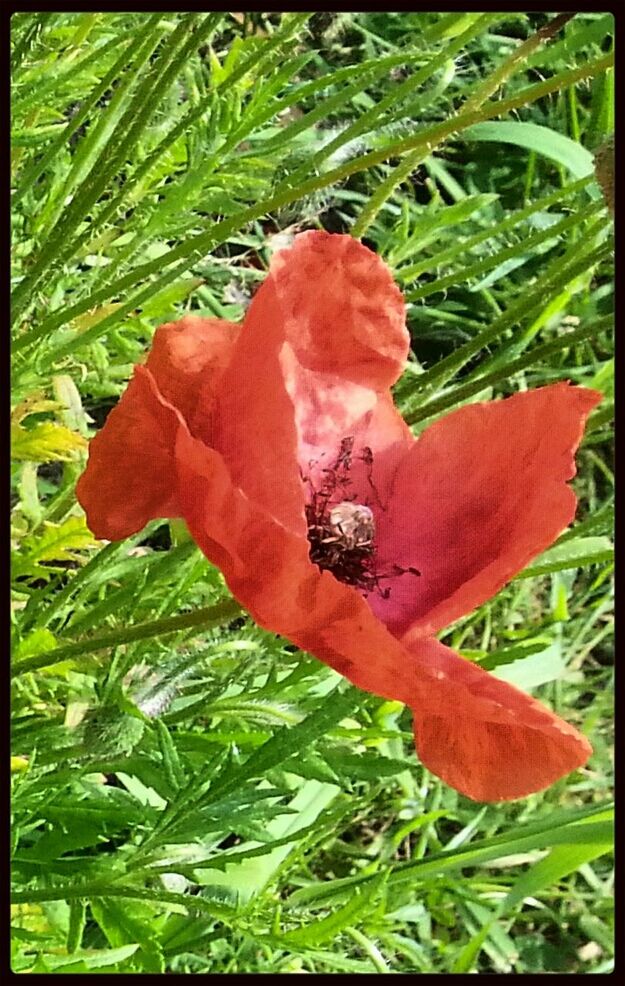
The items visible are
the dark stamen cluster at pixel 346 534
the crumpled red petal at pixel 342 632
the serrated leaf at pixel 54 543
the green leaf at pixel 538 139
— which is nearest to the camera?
the crumpled red petal at pixel 342 632

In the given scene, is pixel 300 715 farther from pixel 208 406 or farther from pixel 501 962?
pixel 501 962

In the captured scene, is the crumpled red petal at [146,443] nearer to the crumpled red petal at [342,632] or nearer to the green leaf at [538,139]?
the crumpled red petal at [342,632]

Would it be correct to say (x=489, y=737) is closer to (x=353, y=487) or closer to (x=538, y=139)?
(x=353, y=487)

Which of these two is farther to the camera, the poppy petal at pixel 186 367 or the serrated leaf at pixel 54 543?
the serrated leaf at pixel 54 543

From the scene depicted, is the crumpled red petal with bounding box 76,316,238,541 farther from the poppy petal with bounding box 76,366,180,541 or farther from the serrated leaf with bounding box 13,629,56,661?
the serrated leaf with bounding box 13,629,56,661

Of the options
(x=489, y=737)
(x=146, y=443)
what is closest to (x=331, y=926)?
(x=489, y=737)

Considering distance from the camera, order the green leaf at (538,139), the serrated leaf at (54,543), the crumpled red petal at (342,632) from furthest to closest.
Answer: the green leaf at (538,139) → the serrated leaf at (54,543) → the crumpled red petal at (342,632)

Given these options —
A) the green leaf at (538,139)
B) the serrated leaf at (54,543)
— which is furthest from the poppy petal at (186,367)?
the green leaf at (538,139)
